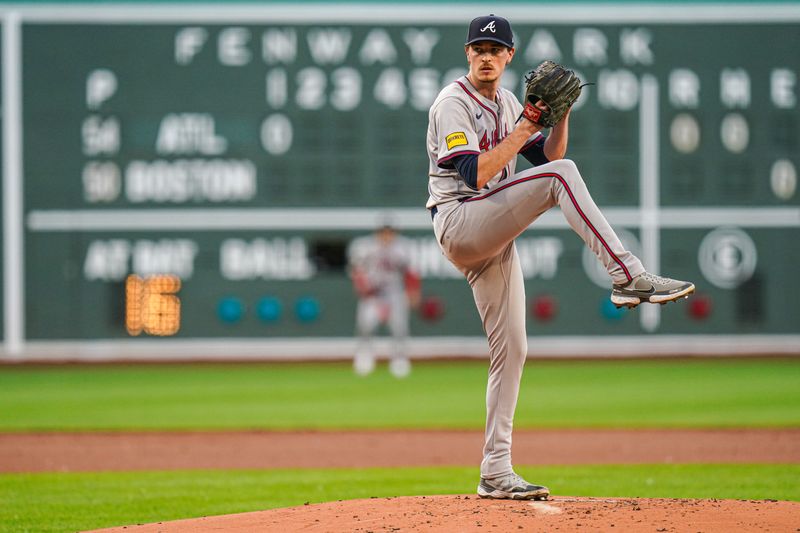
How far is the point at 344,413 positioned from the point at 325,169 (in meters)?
5.07

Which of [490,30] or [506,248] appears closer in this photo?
[490,30]

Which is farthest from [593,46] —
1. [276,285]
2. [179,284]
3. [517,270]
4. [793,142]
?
[517,270]

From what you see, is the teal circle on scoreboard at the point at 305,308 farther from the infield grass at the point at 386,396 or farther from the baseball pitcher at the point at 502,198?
the baseball pitcher at the point at 502,198

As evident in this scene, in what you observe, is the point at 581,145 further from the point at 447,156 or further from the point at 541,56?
the point at 447,156

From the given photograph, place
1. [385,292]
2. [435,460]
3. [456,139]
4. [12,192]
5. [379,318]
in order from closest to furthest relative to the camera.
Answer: [456,139] → [435,460] → [385,292] → [379,318] → [12,192]

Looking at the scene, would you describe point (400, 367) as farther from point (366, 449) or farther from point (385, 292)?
point (366, 449)

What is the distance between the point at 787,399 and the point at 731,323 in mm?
3936

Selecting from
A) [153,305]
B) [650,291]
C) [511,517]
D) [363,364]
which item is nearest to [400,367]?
[363,364]

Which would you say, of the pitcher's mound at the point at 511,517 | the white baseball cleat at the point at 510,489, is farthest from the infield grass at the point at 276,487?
the white baseball cleat at the point at 510,489

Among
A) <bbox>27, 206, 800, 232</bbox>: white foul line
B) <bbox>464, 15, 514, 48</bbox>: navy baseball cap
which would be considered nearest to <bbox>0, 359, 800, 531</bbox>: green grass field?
<bbox>27, 206, 800, 232</bbox>: white foul line

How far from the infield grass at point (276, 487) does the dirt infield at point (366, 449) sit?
0.37 m

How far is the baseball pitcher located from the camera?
13.8ft

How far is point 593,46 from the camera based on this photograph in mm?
14695

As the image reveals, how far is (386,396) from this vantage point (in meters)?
11.3
